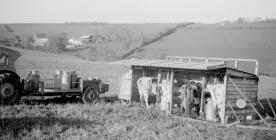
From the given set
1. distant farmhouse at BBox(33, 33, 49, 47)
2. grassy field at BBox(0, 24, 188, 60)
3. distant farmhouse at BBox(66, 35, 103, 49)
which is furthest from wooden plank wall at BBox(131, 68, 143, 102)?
distant farmhouse at BBox(66, 35, 103, 49)

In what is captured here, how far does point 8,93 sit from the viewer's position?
Answer: 12258mm

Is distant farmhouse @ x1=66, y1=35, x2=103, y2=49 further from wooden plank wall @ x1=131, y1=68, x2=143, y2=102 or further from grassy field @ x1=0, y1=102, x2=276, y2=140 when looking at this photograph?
grassy field @ x1=0, y1=102, x2=276, y2=140

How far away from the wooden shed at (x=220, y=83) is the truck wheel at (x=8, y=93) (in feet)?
19.0

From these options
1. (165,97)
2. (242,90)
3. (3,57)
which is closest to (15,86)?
(3,57)

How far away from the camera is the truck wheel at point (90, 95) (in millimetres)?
15133

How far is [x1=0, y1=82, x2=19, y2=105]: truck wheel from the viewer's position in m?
12.1

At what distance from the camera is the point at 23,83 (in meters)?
12.8

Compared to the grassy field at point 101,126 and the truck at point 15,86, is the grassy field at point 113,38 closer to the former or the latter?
the truck at point 15,86

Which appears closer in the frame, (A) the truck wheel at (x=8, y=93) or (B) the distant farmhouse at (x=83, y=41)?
(A) the truck wheel at (x=8, y=93)

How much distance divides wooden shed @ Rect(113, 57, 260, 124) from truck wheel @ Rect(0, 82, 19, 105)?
5.79 m

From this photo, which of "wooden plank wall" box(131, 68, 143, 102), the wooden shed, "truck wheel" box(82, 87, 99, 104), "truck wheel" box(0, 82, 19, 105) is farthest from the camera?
"wooden plank wall" box(131, 68, 143, 102)

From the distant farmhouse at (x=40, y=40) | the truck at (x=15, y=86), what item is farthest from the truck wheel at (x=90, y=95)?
the distant farmhouse at (x=40, y=40)

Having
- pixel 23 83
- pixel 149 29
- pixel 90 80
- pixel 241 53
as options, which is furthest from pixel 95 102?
pixel 149 29

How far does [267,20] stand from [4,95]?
56211mm
